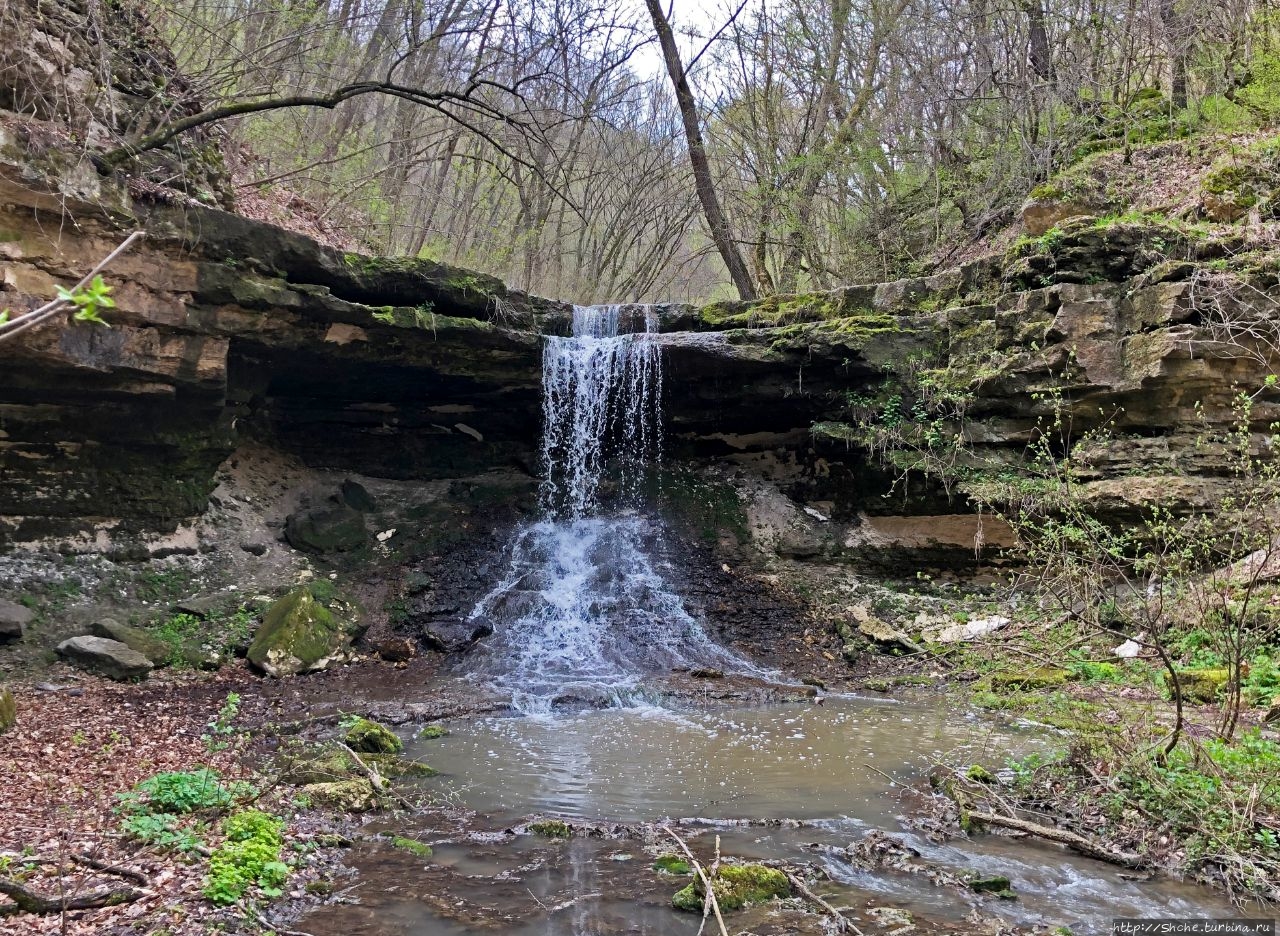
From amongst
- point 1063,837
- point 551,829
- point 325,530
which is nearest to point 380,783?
point 551,829

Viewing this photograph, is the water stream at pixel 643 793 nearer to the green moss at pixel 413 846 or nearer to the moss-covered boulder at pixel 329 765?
the green moss at pixel 413 846

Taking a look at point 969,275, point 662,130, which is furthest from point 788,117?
point 969,275

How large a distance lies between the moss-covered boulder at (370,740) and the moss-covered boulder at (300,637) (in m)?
2.44

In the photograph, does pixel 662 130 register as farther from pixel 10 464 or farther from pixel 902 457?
pixel 10 464

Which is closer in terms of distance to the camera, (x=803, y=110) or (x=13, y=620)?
(x=13, y=620)

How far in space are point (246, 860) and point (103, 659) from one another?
4.86 meters

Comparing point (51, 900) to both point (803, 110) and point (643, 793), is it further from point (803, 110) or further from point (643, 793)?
point (803, 110)

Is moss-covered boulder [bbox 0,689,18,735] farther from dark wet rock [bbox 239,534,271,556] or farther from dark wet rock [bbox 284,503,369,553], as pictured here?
dark wet rock [bbox 284,503,369,553]

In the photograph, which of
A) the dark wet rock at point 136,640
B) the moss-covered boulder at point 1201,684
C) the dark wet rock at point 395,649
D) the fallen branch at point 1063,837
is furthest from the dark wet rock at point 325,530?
the moss-covered boulder at point 1201,684

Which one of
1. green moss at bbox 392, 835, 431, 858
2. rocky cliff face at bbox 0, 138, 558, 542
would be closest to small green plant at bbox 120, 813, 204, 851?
green moss at bbox 392, 835, 431, 858

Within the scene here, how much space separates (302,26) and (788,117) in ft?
34.8

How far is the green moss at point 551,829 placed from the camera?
4.59m

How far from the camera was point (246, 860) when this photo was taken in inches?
146

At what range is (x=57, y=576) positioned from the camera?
27.5 ft
